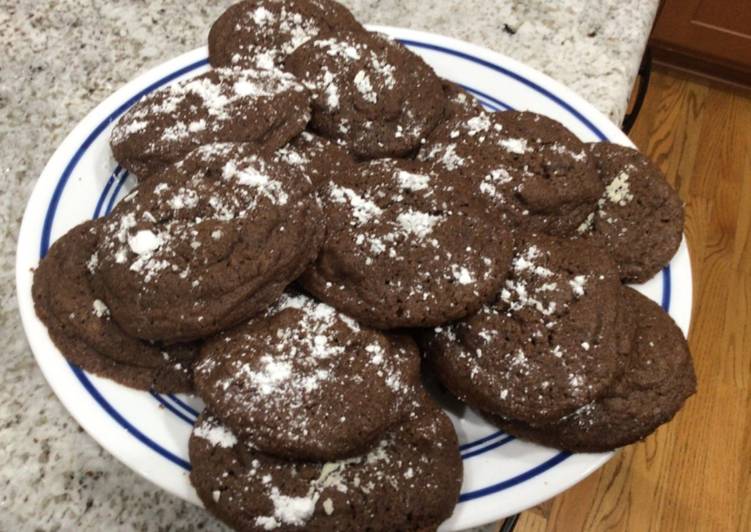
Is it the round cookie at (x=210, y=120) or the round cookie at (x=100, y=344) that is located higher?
the round cookie at (x=210, y=120)

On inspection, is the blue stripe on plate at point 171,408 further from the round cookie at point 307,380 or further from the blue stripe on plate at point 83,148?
the blue stripe on plate at point 83,148

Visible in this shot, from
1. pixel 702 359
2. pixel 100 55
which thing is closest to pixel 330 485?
pixel 100 55

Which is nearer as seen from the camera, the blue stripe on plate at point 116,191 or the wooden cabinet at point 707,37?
the blue stripe on plate at point 116,191

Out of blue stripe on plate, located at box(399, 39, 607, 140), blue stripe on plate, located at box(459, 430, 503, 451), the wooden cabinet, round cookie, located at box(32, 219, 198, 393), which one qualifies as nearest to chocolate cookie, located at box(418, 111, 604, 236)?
blue stripe on plate, located at box(399, 39, 607, 140)

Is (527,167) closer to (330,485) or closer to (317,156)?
(317,156)

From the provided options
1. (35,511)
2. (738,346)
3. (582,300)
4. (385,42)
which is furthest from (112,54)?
(738,346)

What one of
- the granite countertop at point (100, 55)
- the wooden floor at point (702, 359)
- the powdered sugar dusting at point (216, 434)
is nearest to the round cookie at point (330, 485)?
the powdered sugar dusting at point (216, 434)

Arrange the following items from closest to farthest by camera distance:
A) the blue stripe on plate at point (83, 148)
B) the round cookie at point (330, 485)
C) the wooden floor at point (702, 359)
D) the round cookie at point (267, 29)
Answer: the round cookie at point (330, 485), the blue stripe on plate at point (83, 148), the round cookie at point (267, 29), the wooden floor at point (702, 359)
